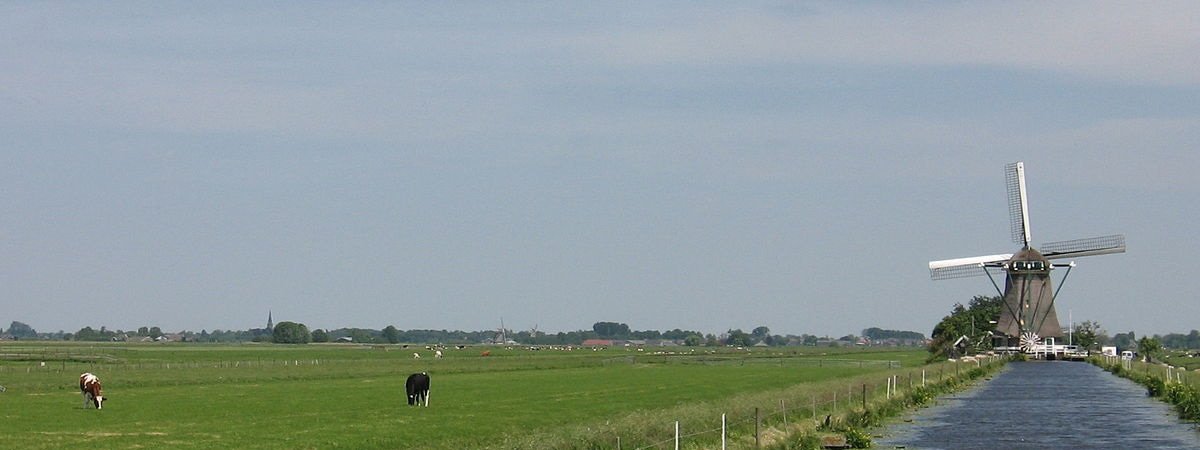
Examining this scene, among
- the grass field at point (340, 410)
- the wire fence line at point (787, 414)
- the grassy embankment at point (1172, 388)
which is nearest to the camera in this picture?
the wire fence line at point (787, 414)

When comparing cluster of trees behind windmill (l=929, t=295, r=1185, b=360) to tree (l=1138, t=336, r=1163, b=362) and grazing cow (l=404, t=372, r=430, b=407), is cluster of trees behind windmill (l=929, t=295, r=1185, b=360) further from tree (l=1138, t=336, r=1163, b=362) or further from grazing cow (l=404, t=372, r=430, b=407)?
grazing cow (l=404, t=372, r=430, b=407)

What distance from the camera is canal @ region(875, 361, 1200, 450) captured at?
143 feet

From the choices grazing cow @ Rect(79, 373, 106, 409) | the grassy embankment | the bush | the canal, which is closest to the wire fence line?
the bush

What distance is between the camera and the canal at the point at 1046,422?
4359 cm

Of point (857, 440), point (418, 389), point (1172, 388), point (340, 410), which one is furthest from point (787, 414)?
point (1172, 388)

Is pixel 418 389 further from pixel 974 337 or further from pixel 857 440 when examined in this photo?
pixel 974 337

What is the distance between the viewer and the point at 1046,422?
52688 mm

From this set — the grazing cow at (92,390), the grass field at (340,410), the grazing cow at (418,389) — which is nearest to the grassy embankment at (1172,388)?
the grass field at (340,410)

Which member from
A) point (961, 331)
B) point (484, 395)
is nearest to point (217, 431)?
point (484, 395)

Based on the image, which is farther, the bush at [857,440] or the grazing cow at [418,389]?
the grazing cow at [418,389]

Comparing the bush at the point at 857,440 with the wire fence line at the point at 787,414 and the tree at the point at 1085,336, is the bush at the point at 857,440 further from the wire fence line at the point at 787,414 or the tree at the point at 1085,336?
the tree at the point at 1085,336

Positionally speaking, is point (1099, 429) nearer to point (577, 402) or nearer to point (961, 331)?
point (577, 402)

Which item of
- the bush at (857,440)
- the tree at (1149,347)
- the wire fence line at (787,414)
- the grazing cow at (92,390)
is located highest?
the tree at (1149,347)

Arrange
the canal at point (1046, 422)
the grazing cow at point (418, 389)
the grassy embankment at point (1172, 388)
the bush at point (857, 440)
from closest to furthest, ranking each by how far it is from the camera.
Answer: the bush at point (857, 440) < the canal at point (1046, 422) < the grassy embankment at point (1172, 388) < the grazing cow at point (418, 389)
